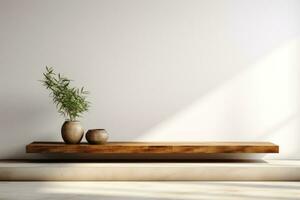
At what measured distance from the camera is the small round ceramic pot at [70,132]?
4.47 metres

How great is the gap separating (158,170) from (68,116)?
113cm

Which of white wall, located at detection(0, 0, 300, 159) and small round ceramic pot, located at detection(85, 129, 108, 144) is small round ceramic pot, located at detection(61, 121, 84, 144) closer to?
small round ceramic pot, located at detection(85, 129, 108, 144)

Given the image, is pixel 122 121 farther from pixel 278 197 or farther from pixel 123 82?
pixel 278 197

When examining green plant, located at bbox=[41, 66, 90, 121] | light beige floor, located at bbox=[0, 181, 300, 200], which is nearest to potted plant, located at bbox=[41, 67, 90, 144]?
green plant, located at bbox=[41, 66, 90, 121]

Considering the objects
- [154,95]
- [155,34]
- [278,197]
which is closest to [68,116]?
[154,95]

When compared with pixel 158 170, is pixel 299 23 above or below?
above

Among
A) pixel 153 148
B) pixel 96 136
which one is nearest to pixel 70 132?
pixel 96 136

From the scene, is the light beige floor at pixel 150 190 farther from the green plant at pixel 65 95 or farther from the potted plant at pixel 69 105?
the green plant at pixel 65 95

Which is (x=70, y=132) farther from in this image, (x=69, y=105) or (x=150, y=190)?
(x=150, y=190)

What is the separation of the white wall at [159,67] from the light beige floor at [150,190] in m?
0.79

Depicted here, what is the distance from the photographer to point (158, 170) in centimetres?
421

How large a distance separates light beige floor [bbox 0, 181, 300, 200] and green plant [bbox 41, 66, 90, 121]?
0.74 metres

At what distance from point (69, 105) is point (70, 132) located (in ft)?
0.81

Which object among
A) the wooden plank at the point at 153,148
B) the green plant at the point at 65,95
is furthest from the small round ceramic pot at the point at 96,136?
the green plant at the point at 65,95
